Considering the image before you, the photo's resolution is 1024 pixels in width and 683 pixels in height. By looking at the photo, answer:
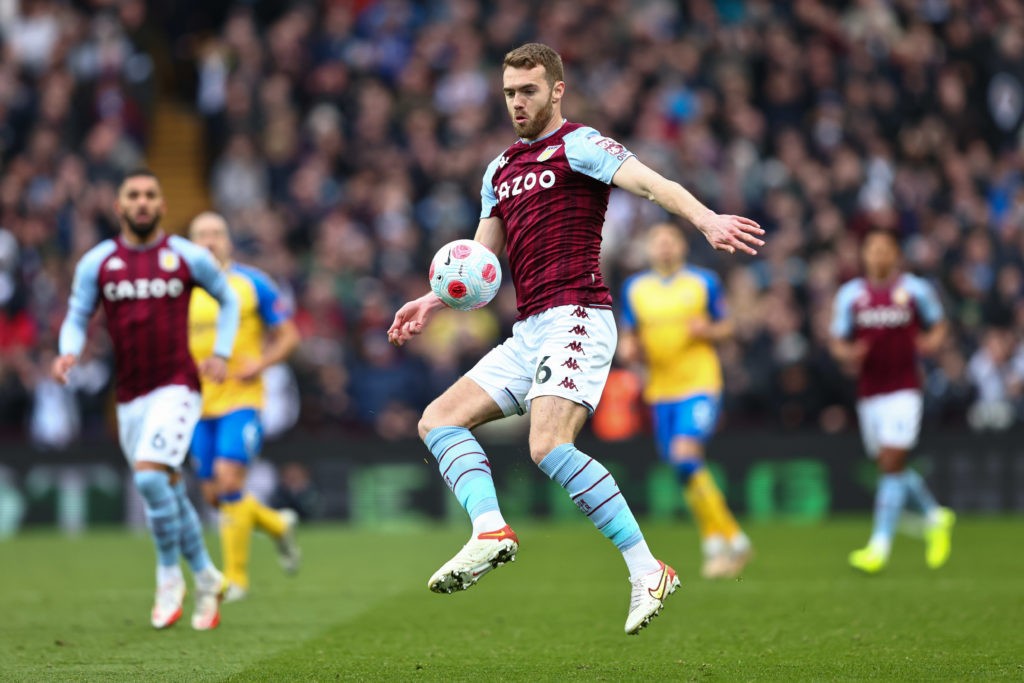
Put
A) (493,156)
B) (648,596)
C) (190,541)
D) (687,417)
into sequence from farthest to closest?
(493,156) < (687,417) < (190,541) < (648,596)

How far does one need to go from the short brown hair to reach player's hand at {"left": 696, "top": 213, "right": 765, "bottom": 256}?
3.83 feet

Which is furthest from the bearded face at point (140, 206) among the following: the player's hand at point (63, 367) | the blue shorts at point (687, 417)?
the blue shorts at point (687, 417)

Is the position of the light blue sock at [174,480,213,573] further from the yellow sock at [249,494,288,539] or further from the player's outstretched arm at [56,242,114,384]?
the yellow sock at [249,494,288,539]

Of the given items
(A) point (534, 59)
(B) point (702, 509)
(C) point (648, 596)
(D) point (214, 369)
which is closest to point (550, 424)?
(C) point (648, 596)

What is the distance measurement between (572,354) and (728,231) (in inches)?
41.6

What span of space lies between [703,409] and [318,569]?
11.3 feet

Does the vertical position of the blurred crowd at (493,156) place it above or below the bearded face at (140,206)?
above

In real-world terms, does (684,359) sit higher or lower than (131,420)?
higher

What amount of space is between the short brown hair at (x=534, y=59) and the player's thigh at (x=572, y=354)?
1111 millimetres

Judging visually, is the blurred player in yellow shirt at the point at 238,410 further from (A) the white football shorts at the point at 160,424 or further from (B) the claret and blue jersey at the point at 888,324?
(B) the claret and blue jersey at the point at 888,324

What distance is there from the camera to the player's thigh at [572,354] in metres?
7.20

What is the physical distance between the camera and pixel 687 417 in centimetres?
1230

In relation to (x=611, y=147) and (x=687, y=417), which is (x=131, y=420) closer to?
(x=611, y=147)

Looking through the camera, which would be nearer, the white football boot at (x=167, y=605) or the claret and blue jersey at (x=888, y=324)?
the white football boot at (x=167, y=605)
